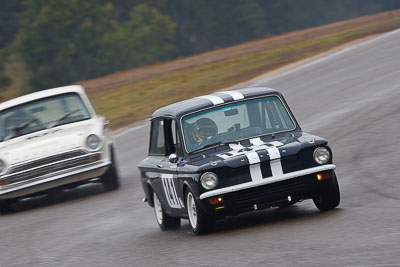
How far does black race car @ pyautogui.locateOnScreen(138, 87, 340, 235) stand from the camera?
802 cm

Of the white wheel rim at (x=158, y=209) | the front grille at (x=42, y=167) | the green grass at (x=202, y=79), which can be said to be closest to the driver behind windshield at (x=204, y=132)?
the white wheel rim at (x=158, y=209)

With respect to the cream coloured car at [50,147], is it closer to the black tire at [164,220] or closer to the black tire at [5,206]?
the black tire at [5,206]

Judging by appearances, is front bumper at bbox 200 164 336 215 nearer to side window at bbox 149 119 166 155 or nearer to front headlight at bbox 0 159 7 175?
side window at bbox 149 119 166 155

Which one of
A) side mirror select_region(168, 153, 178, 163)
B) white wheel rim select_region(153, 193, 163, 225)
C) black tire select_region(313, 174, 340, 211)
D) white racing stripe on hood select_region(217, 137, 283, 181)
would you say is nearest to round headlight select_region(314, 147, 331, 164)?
black tire select_region(313, 174, 340, 211)

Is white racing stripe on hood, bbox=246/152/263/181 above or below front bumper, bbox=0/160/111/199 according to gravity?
above

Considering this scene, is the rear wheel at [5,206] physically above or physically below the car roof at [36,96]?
below

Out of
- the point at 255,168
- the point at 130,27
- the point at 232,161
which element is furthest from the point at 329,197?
the point at 130,27

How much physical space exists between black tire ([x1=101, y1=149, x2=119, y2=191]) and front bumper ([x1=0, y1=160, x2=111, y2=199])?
27cm

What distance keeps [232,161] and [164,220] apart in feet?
6.49

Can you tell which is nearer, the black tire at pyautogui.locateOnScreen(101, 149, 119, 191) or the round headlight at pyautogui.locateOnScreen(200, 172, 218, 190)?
the round headlight at pyautogui.locateOnScreen(200, 172, 218, 190)

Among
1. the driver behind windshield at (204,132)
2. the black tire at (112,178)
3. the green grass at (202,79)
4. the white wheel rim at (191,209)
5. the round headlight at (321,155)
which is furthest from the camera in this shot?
the green grass at (202,79)

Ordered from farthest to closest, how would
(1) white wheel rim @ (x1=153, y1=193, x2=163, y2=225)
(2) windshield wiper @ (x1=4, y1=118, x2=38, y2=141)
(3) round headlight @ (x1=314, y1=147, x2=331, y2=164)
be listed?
(2) windshield wiper @ (x1=4, y1=118, x2=38, y2=141) < (1) white wheel rim @ (x1=153, y1=193, x2=163, y2=225) < (3) round headlight @ (x1=314, y1=147, x2=331, y2=164)

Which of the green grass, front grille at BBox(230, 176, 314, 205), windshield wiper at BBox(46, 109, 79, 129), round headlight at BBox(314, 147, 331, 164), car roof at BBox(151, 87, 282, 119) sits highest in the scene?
car roof at BBox(151, 87, 282, 119)

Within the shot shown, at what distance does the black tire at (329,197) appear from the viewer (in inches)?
324
